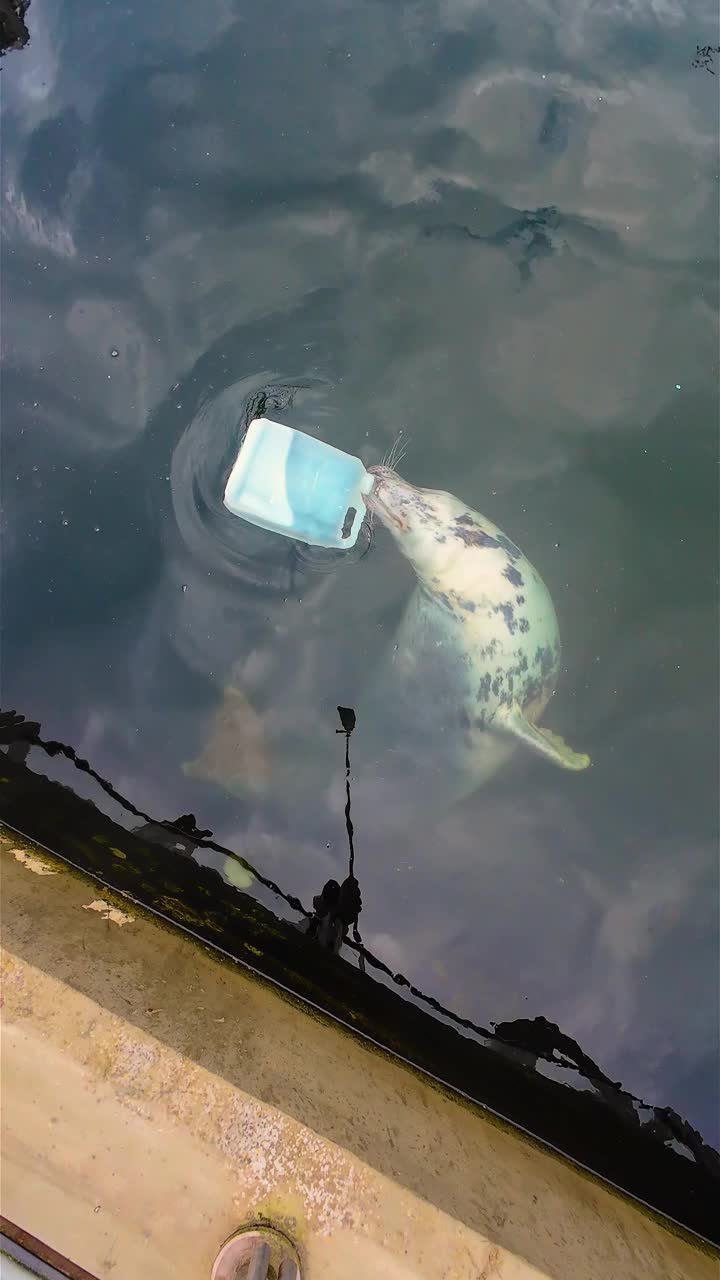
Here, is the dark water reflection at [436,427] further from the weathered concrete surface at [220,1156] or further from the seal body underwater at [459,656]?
the weathered concrete surface at [220,1156]

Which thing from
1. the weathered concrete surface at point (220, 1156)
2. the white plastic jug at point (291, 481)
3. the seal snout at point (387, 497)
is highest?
the seal snout at point (387, 497)

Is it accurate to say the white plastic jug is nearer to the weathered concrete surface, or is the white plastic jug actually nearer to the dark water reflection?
the dark water reflection

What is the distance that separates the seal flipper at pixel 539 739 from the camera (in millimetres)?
4098

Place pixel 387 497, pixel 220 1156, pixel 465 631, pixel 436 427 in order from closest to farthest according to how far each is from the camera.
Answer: pixel 220 1156 → pixel 387 497 → pixel 465 631 → pixel 436 427

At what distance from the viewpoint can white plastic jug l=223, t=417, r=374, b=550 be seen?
11.9ft

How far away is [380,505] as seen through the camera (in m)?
3.90

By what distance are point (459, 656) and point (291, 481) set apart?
57.1 inches

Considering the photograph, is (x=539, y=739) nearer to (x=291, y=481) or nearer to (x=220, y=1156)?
(x=291, y=481)

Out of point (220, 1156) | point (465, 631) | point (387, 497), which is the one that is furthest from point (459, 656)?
point (220, 1156)

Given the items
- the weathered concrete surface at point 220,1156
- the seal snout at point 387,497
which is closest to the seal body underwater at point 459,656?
the seal snout at point 387,497

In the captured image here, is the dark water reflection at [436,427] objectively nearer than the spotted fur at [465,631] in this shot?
No

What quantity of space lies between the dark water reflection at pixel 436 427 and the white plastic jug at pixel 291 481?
0.73 m

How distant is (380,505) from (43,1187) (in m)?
3.45

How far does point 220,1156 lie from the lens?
3117 mm
